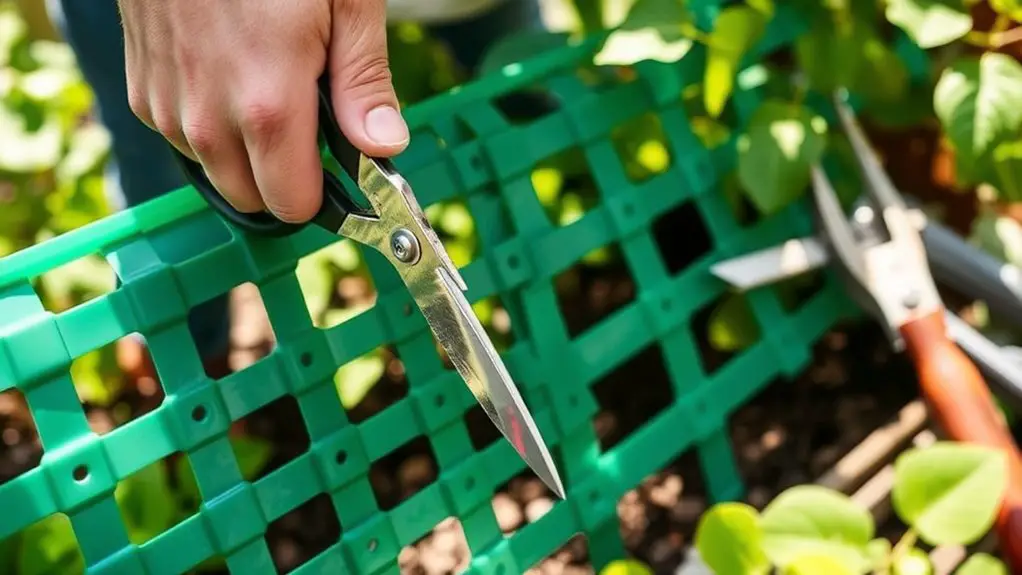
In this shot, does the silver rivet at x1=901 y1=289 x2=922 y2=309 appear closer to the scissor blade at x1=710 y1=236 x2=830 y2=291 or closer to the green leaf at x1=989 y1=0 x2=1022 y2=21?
the scissor blade at x1=710 y1=236 x2=830 y2=291

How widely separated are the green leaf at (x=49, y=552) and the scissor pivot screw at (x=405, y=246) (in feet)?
1.07

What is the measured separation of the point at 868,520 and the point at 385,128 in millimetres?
424

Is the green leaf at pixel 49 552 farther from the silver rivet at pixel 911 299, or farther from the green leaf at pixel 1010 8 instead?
the green leaf at pixel 1010 8

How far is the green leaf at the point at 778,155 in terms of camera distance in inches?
32.4

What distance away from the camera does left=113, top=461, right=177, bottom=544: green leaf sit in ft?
2.73

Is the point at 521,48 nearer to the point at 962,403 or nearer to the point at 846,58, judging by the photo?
the point at 846,58

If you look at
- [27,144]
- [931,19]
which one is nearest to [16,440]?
[27,144]

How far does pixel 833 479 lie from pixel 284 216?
21.1 inches

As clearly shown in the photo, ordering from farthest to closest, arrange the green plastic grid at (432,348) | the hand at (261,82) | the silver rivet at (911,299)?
the silver rivet at (911,299)
the green plastic grid at (432,348)
the hand at (261,82)

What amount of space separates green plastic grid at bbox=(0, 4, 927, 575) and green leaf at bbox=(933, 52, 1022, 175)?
0.15m

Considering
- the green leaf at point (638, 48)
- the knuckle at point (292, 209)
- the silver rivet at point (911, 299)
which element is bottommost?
the silver rivet at point (911, 299)

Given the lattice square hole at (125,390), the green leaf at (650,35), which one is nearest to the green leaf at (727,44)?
the green leaf at (650,35)

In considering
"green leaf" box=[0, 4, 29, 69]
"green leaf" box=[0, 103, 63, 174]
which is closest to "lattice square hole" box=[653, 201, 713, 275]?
"green leaf" box=[0, 103, 63, 174]

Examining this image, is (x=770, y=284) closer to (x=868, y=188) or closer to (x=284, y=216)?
(x=868, y=188)
